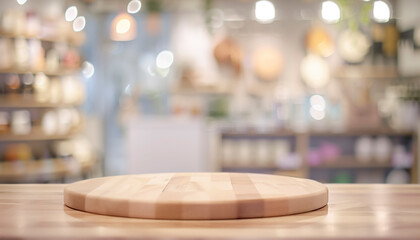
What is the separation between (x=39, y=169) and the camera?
23.3ft

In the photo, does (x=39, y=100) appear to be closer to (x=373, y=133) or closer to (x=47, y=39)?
(x=47, y=39)

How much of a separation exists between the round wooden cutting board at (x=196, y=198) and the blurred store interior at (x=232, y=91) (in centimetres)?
521

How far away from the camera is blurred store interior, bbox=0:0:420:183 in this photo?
265 inches

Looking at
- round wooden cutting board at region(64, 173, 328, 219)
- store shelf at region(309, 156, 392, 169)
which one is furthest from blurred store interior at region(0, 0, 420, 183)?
round wooden cutting board at region(64, 173, 328, 219)

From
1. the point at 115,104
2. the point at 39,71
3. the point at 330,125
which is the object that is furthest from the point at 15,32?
the point at 330,125

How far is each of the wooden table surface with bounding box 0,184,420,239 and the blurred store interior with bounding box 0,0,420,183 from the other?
5298 millimetres

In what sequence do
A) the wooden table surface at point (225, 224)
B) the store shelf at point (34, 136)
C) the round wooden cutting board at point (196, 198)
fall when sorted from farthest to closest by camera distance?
the store shelf at point (34, 136), the round wooden cutting board at point (196, 198), the wooden table surface at point (225, 224)

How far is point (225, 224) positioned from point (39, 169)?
6678 mm

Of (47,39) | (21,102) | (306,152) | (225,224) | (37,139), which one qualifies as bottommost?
(306,152)

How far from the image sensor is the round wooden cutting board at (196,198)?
0.86 meters

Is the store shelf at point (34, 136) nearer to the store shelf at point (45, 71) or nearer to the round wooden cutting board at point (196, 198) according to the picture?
the store shelf at point (45, 71)

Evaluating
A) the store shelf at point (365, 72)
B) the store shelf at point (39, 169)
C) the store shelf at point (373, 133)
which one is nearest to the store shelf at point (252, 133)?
the store shelf at point (373, 133)

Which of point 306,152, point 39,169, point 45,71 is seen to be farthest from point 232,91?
point 39,169

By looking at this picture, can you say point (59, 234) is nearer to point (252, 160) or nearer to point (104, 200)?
point (104, 200)
